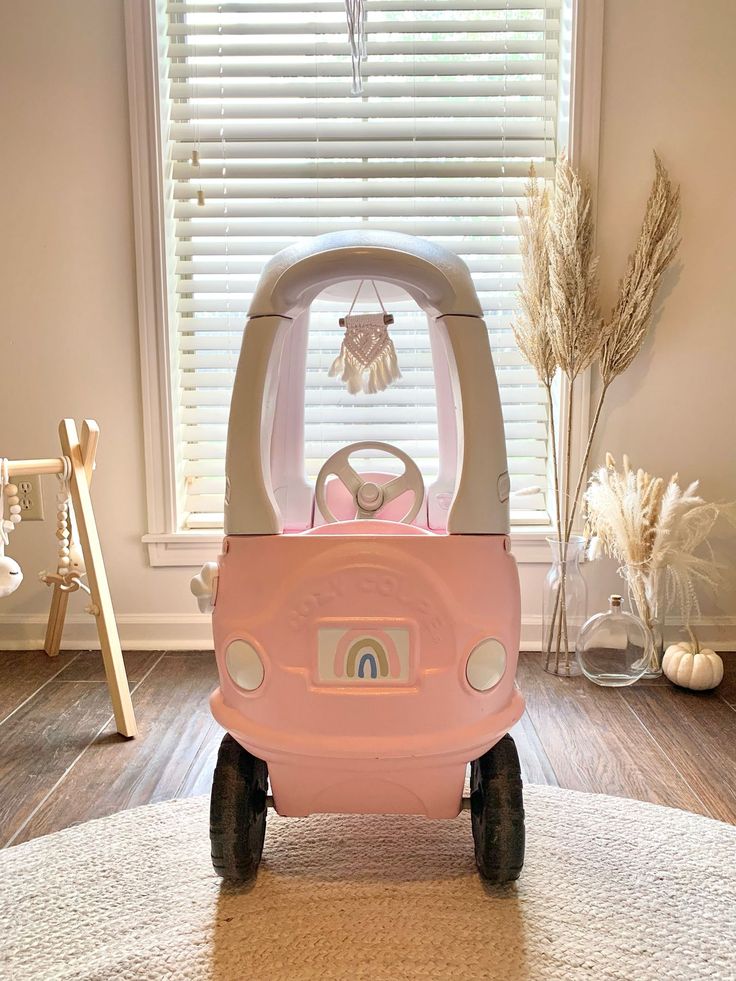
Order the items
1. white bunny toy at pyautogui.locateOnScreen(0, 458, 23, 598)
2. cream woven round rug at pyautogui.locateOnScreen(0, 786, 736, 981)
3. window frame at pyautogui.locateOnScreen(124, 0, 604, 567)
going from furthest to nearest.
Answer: window frame at pyautogui.locateOnScreen(124, 0, 604, 567) → white bunny toy at pyautogui.locateOnScreen(0, 458, 23, 598) → cream woven round rug at pyautogui.locateOnScreen(0, 786, 736, 981)

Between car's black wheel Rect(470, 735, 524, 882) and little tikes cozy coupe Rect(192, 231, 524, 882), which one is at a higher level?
little tikes cozy coupe Rect(192, 231, 524, 882)

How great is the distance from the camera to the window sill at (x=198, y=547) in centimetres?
242

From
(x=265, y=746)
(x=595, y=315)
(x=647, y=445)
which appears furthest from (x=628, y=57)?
(x=265, y=746)

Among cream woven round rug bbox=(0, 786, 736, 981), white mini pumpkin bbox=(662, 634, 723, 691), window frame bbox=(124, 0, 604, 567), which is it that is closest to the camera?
cream woven round rug bbox=(0, 786, 736, 981)

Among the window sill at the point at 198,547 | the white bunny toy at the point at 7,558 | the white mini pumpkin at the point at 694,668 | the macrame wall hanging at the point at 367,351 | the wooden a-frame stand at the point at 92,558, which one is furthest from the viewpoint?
the window sill at the point at 198,547

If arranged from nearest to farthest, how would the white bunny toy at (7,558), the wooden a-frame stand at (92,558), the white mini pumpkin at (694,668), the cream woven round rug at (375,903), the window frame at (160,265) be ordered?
the cream woven round rug at (375,903) → the white bunny toy at (7,558) → the wooden a-frame stand at (92,558) → the white mini pumpkin at (694,668) → the window frame at (160,265)

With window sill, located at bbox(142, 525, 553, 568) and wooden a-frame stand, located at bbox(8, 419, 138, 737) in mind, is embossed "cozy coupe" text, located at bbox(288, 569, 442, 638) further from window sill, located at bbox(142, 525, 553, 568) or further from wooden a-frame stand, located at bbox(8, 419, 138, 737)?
window sill, located at bbox(142, 525, 553, 568)

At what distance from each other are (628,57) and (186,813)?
2.31m

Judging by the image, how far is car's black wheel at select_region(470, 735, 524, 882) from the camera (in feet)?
3.83

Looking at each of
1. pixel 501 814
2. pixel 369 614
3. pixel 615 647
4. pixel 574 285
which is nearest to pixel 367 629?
pixel 369 614

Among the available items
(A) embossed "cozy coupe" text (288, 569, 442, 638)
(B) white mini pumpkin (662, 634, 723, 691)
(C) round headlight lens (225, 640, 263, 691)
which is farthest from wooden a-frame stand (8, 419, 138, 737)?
(B) white mini pumpkin (662, 634, 723, 691)

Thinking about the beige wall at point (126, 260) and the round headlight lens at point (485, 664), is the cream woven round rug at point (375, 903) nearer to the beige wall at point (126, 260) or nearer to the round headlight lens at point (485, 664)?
the round headlight lens at point (485, 664)

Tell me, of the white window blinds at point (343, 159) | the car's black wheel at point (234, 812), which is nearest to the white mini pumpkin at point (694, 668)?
the white window blinds at point (343, 159)

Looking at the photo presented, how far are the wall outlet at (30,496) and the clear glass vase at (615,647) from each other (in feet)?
5.41
